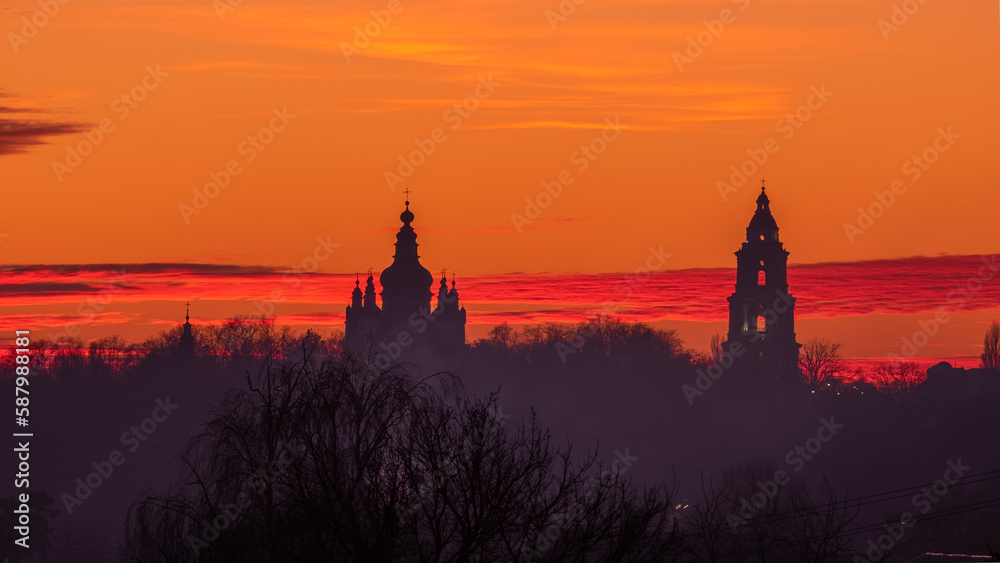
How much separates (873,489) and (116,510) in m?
48.5

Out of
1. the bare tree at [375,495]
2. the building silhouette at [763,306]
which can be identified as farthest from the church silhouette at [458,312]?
the bare tree at [375,495]

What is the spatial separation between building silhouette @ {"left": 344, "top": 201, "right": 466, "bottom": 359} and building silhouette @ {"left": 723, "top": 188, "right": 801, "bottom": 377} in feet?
116

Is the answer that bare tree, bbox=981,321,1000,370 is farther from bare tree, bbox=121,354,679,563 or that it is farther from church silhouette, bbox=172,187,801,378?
bare tree, bbox=121,354,679,563

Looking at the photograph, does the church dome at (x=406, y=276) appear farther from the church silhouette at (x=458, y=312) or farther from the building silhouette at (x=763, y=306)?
the building silhouette at (x=763, y=306)

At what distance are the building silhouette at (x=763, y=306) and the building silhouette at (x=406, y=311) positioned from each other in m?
35.5

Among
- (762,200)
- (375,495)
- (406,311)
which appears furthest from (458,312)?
(375,495)

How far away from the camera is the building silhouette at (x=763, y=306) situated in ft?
488

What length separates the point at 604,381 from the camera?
165 meters

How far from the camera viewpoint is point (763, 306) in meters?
149

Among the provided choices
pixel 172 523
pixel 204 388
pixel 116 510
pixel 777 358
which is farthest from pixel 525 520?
pixel 777 358

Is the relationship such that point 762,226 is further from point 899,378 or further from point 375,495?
point 375,495

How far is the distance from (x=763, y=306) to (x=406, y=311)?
4139cm

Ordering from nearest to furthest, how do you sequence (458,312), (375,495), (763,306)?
1. (375,495)
2. (763,306)
3. (458,312)

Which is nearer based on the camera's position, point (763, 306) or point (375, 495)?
point (375, 495)
